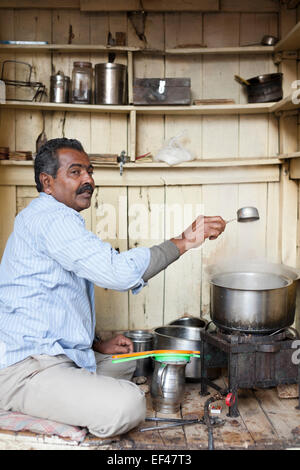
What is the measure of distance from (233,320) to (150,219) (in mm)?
1394

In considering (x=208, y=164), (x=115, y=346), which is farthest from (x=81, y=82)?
(x=115, y=346)

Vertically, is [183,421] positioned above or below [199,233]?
below

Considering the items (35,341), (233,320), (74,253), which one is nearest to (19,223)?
(74,253)

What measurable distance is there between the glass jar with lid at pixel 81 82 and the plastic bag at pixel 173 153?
0.68 meters

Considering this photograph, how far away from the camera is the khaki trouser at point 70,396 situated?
2418 mm

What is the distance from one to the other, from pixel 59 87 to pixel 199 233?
1.84 metres

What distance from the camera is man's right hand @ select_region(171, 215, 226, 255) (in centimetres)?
258

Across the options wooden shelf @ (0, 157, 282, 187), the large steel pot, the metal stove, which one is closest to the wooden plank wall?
wooden shelf @ (0, 157, 282, 187)

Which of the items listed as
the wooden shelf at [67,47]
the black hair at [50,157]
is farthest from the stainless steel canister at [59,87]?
the black hair at [50,157]

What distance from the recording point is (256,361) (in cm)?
284

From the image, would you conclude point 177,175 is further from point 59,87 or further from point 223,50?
point 59,87

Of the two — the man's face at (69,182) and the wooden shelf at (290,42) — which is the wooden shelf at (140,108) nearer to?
the wooden shelf at (290,42)

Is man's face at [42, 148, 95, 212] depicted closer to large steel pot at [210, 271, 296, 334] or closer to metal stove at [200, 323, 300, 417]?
large steel pot at [210, 271, 296, 334]

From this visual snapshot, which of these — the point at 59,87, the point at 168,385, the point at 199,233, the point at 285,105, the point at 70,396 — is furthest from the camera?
the point at 59,87
